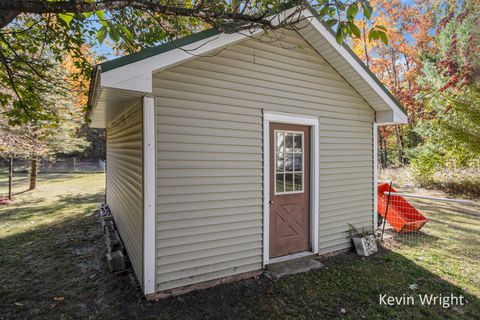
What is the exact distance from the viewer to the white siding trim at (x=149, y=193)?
3.04m

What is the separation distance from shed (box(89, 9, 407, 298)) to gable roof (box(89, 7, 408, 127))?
0.01 m

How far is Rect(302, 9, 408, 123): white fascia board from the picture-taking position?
3.85 meters

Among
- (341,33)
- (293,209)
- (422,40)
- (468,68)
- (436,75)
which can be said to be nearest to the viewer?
(341,33)

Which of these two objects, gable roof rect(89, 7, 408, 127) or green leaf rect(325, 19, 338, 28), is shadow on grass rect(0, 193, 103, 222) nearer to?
gable roof rect(89, 7, 408, 127)

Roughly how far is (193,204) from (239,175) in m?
0.79

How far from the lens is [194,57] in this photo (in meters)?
3.25

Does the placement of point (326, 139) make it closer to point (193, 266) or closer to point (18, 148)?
point (193, 266)

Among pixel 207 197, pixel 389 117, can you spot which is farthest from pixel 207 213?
pixel 389 117

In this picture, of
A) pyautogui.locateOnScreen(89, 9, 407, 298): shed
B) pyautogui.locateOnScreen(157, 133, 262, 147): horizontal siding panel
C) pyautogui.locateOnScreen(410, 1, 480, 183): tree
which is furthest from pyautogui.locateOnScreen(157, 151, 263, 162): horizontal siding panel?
pyautogui.locateOnScreen(410, 1, 480, 183): tree

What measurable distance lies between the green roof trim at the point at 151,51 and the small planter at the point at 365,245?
168 inches

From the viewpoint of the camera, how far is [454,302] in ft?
10.6

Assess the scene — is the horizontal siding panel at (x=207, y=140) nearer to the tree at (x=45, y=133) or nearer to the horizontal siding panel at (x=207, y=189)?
the horizontal siding panel at (x=207, y=189)

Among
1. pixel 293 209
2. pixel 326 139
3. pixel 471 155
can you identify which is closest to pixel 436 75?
pixel 471 155

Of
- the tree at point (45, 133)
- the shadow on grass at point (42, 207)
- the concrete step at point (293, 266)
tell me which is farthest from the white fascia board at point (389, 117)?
the shadow on grass at point (42, 207)
